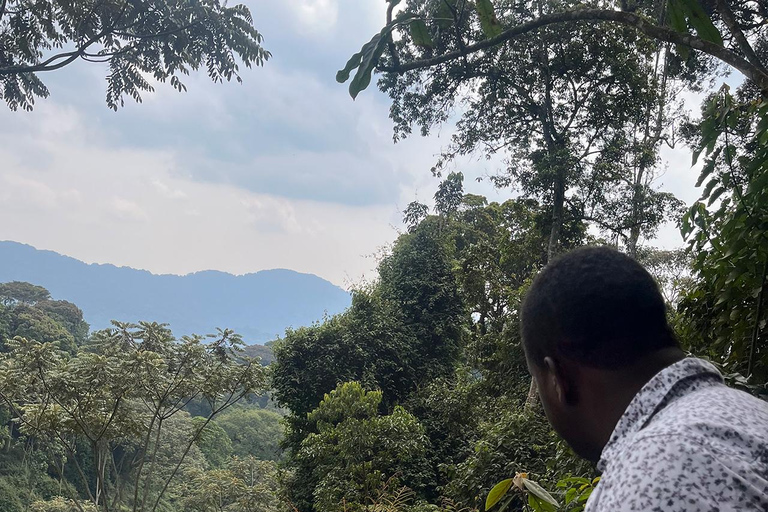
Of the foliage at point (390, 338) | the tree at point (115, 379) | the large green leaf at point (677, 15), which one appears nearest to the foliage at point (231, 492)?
the foliage at point (390, 338)

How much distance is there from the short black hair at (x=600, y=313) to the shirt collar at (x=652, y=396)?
49mm

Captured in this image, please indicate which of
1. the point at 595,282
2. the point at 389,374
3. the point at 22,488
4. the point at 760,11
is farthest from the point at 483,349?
the point at 22,488

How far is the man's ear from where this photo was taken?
2.18 ft

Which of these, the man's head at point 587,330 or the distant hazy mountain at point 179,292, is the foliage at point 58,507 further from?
the distant hazy mountain at point 179,292

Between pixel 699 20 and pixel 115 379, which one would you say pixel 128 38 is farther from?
pixel 699 20

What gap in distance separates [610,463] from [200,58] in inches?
297

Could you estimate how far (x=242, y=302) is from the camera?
145125mm

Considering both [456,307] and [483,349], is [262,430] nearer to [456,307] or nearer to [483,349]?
[456,307]

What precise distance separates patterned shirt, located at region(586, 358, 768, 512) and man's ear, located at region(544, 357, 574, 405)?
106 mm

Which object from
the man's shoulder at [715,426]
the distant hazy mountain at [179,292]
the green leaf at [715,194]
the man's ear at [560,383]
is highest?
the distant hazy mountain at [179,292]

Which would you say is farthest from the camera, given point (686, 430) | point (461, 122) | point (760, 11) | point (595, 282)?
point (461, 122)

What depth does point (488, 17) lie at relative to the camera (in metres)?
1.86

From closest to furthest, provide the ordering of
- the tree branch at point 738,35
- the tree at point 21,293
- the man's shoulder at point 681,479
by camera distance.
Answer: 1. the man's shoulder at point 681,479
2. the tree branch at point 738,35
3. the tree at point 21,293

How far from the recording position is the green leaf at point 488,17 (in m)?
A: 1.80
